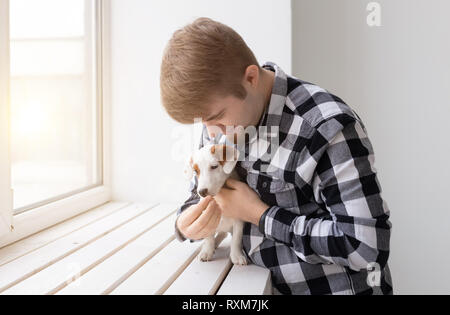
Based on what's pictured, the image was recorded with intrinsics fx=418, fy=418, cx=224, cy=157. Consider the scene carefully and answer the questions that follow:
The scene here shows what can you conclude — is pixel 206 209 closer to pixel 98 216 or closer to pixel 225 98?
pixel 225 98

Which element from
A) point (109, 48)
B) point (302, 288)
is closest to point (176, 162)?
point (109, 48)

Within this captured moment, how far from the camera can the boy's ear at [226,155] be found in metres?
0.84

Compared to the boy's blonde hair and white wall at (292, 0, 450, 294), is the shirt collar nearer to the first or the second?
the boy's blonde hair

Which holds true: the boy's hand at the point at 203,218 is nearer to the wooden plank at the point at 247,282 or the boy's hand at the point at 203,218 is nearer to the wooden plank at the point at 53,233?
the wooden plank at the point at 247,282

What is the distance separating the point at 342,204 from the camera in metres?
0.78

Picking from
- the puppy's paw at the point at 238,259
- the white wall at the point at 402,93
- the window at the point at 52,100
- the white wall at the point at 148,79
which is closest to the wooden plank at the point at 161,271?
the puppy's paw at the point at 238,259

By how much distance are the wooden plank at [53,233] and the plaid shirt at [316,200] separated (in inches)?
21.1

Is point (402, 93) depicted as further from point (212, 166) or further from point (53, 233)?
point (53, 233)

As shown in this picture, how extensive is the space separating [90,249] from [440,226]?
4.57 feet

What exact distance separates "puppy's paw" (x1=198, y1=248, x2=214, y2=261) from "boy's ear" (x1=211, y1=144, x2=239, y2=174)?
0.22m

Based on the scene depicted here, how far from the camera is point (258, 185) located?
35.2 inches

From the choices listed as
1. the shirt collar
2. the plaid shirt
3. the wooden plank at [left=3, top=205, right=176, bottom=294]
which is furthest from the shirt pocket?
the wooden plank at [left=3, top=205, right=176, bottom=294]

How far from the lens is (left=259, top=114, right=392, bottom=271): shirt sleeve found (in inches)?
30.2

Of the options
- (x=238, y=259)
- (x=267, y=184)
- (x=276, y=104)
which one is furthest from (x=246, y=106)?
(x=238, y=259)
